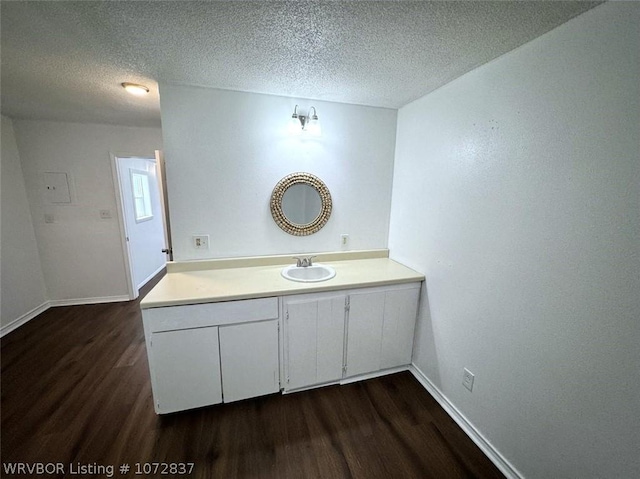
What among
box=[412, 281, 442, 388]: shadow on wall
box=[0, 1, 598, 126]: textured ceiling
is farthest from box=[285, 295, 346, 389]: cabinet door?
box=[0, 1, 598, 126]: textured ceiling

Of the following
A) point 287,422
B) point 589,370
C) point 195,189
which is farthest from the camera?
point 195,189

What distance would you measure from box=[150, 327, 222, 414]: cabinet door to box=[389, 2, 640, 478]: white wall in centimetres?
158

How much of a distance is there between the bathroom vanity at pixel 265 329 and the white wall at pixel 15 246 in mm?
2073

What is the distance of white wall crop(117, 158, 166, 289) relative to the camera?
314 centimetres

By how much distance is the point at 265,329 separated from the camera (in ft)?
5.29

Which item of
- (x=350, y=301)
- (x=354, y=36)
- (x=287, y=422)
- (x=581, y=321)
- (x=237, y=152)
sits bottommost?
(x=287, y=422)

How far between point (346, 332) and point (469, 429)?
93 cm

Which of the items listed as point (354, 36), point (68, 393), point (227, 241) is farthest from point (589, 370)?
point (68, 393)

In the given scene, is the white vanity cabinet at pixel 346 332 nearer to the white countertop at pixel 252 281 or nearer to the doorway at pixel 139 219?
the white countertop at pixel 252 281

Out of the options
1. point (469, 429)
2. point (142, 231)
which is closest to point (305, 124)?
point (469, 429)

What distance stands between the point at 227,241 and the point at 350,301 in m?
1.11

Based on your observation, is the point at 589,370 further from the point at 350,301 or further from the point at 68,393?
the point at 68,393

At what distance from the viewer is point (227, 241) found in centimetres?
201

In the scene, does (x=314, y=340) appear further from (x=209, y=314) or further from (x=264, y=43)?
(x=264, y=43)
